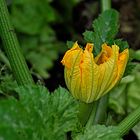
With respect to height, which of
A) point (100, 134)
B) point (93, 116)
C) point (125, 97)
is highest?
point (100, 134)

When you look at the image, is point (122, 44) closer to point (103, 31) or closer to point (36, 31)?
point (103, 31)

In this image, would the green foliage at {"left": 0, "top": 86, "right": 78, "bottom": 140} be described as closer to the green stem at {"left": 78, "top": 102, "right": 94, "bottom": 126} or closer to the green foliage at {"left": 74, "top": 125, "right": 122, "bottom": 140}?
the green foliage at {"left": 74, "top": 125, "right": 122, "bottom": 140}

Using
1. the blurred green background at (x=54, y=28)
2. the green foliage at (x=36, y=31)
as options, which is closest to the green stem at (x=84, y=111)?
the blurred green background at (x=54, y=28)

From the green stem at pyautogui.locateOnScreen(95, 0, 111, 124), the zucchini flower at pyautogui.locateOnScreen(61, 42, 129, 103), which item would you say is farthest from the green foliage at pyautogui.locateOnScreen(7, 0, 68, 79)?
the zucchini flower at pyautogui.locateOnScreen(61, 42, 129, 103)

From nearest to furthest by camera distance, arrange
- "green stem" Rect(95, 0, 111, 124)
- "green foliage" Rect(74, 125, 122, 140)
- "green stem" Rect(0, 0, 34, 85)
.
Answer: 1. "green foliage" Rect(74, 125, 122, 140)
2. "green stem" Rect(0, 0, 34, 85)
3. "green stem" Rect(95, 0, 111, 124)

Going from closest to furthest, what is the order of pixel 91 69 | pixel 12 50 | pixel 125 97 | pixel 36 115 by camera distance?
pixel 36 115 < pixel 91 69 < pixel 12 50 < pixel 125 97

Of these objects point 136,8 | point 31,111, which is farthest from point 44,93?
point 136,8

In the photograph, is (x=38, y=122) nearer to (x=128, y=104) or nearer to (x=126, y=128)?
(x=126, y=128)

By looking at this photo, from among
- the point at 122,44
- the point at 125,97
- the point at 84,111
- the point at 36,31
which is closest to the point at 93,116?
the point at 84,111
